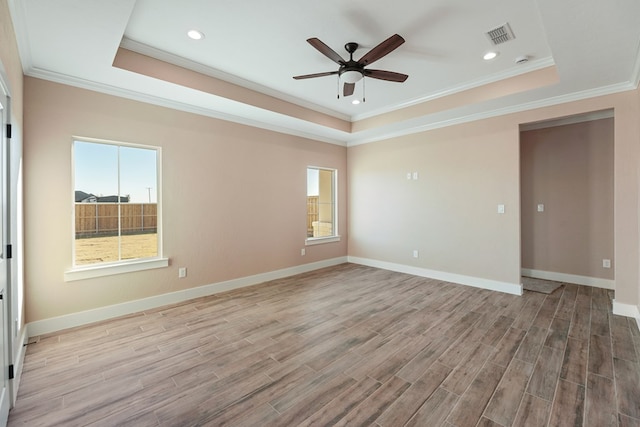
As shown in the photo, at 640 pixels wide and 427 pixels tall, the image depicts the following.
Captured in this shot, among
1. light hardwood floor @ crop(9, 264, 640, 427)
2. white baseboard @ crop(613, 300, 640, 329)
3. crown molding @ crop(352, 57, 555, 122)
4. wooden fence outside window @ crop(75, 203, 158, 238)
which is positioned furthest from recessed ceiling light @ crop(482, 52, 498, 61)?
wooden fence outside window @ crop(75, 203, 158, 238)

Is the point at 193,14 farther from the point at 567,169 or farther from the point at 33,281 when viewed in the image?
the point at 567,169

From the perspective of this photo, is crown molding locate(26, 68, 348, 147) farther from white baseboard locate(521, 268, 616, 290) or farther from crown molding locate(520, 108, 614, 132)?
white baseboard locate(521, 268, 616, 290)

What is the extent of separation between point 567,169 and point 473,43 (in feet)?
11.1

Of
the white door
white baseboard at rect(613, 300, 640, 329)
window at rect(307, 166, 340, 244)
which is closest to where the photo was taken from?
the white door

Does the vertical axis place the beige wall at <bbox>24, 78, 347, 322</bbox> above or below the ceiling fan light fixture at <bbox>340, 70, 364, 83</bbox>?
below

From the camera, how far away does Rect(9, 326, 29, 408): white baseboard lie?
6.17 feet

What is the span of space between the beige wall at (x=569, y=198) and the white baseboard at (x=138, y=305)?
467 cm

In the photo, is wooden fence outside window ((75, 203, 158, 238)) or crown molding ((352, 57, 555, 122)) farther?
crown molding ((352, 57, 555, 122))

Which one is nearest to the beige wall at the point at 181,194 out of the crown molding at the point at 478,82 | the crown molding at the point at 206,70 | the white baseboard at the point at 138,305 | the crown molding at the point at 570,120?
the white baseboard at the point at 138,305

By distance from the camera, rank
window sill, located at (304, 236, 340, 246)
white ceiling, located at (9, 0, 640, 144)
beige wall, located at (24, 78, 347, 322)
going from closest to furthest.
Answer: white ceiling, located at (9, 0, 640, 144)
beige wall, located at (24, 78, 347, 322)
window sill, located at (304, 236, 340, 246)

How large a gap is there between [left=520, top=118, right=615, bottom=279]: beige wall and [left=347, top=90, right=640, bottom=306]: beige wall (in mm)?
453

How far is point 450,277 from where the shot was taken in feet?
16.0

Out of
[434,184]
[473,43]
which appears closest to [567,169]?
[434,184]

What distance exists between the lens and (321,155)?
588cm
